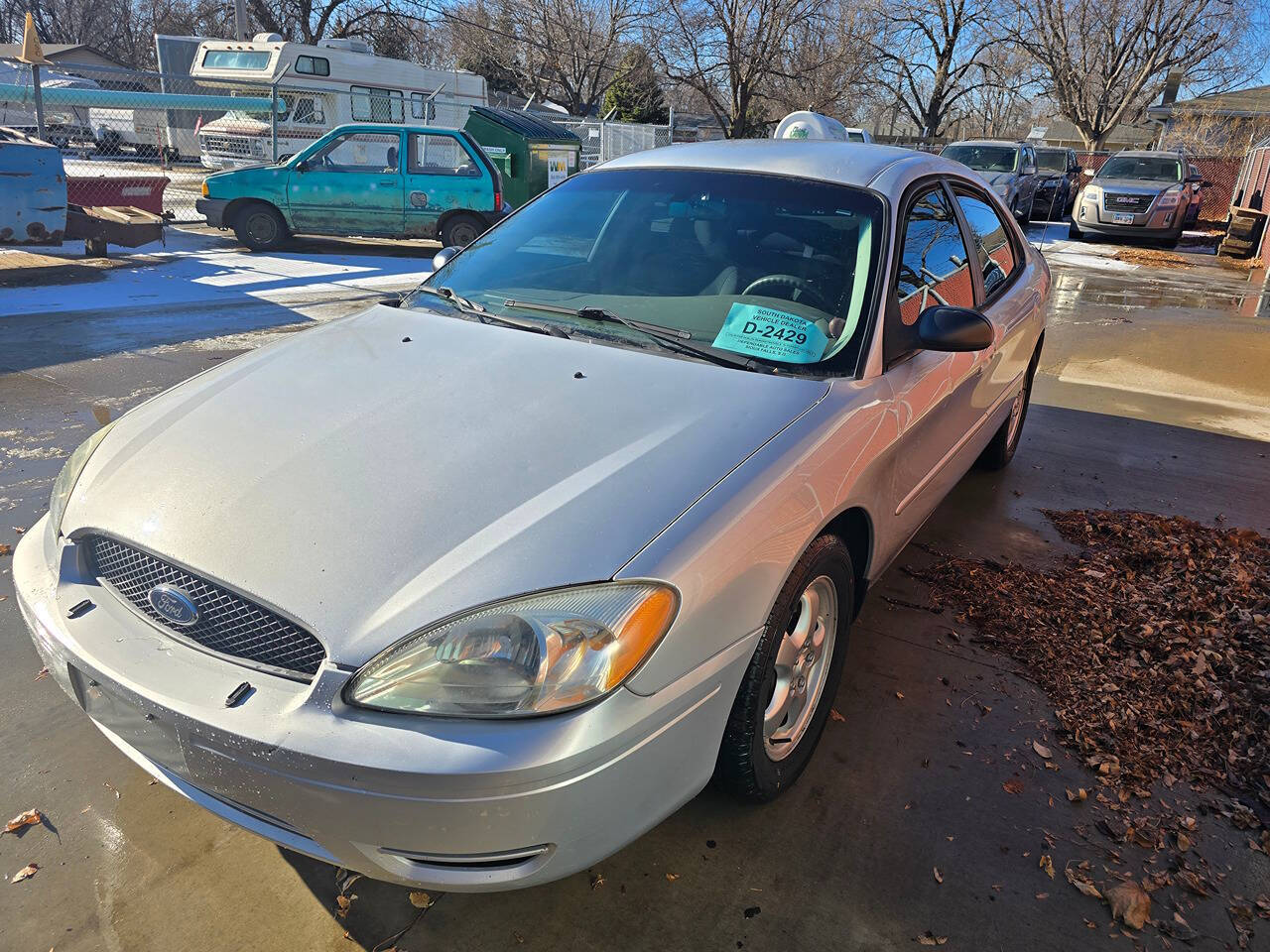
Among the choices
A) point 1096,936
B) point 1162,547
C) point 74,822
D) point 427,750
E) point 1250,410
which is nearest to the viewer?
point 427,750

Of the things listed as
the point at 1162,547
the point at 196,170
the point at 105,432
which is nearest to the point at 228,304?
the point at 105,432

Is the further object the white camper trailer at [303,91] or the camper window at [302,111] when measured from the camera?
the camper window at [302,111]

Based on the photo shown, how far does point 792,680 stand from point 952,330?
4.01 ft

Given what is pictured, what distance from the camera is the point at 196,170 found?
2266 centimetres

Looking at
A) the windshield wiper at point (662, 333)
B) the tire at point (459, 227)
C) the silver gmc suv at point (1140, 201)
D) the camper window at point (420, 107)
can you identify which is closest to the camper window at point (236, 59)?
the camper window at point (420, 107)

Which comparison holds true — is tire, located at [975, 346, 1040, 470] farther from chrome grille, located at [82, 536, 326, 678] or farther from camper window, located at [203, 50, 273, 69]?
camper window, located at [203, 50, 273, 69]

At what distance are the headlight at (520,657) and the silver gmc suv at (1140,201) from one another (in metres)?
19.3

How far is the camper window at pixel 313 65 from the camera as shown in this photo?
55.3 feet

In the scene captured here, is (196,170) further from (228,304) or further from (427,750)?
(427,750)

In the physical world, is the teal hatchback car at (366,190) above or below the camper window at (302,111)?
below

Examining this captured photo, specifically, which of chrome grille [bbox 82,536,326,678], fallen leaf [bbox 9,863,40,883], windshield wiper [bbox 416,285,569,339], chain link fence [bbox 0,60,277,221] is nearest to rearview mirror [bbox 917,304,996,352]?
windshield wiper [bbox 416,285,569,339]

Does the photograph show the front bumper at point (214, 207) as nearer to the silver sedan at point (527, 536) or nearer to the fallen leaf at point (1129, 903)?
the silver sedan at point (527, 536)

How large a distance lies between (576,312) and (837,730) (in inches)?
62.3

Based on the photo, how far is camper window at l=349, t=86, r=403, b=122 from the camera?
17.6 metres
